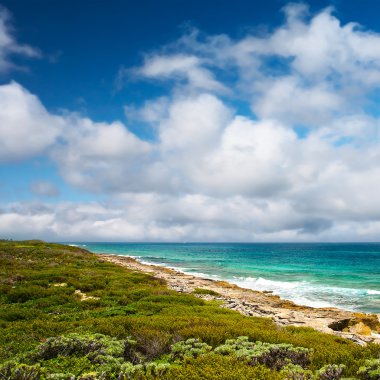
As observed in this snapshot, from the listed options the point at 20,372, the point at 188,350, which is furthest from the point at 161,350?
the point at 20,372

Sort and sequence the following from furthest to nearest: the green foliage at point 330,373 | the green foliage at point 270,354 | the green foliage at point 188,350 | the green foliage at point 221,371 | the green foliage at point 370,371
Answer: the green foliage at point 188,350, the green foliage at point 270,354, the green foliage at point 330,373, the green foliage at point 370,371, the green foliage at point 221,371

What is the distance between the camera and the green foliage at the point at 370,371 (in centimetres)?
750

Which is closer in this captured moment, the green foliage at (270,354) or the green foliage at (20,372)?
the green foliage at (20,372)

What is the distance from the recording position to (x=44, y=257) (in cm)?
4738

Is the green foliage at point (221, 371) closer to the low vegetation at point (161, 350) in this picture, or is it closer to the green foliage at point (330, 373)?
the low vegetation at point (161, 350)

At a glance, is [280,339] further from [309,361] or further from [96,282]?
[96,282]

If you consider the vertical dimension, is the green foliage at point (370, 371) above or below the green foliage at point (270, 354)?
above

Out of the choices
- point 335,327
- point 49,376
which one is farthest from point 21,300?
point 335,327

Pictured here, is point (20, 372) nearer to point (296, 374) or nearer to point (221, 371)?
point (221, 371)

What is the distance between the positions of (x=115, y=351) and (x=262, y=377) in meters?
4.45

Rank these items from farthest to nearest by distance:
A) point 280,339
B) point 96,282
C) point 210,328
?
point 96,282 → point 210,328 → point 280,339

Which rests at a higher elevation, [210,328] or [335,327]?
[210,328]

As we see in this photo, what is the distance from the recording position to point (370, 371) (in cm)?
751

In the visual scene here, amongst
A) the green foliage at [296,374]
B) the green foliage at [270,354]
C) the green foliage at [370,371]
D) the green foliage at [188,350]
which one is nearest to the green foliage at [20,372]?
the green foliage at [188,350]
